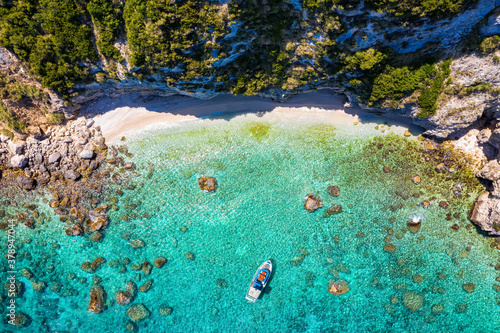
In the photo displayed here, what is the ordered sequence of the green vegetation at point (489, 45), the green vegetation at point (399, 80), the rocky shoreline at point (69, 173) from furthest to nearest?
the rocky shoreline at point (69, 173), the green vegetation at point (399, 80), the green vegetation at point (489, 45)

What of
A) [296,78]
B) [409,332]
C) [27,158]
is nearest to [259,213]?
[296,78]

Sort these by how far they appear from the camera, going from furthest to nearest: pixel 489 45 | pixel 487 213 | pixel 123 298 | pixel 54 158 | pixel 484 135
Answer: pixel 54 158 < pixel 123 298 < pixel 487 213 < pixel 484 135 < pixel 489 45

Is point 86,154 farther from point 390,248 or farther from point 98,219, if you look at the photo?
point 390,248

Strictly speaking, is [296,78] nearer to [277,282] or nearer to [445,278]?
[277,282]

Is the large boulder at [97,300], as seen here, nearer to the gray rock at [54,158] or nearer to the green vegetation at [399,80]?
the gray rock at [54,158]

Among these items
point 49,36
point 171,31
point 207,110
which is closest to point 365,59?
point 171,31

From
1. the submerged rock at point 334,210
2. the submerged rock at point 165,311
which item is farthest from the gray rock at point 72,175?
the submerged rock at point 334,210

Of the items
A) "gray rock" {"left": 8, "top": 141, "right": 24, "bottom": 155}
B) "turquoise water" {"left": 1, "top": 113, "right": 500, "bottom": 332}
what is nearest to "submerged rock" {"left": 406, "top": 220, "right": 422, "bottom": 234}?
"turquoise water" {"left": 1, "top": 113, "right": 500, "bottom": 332}
